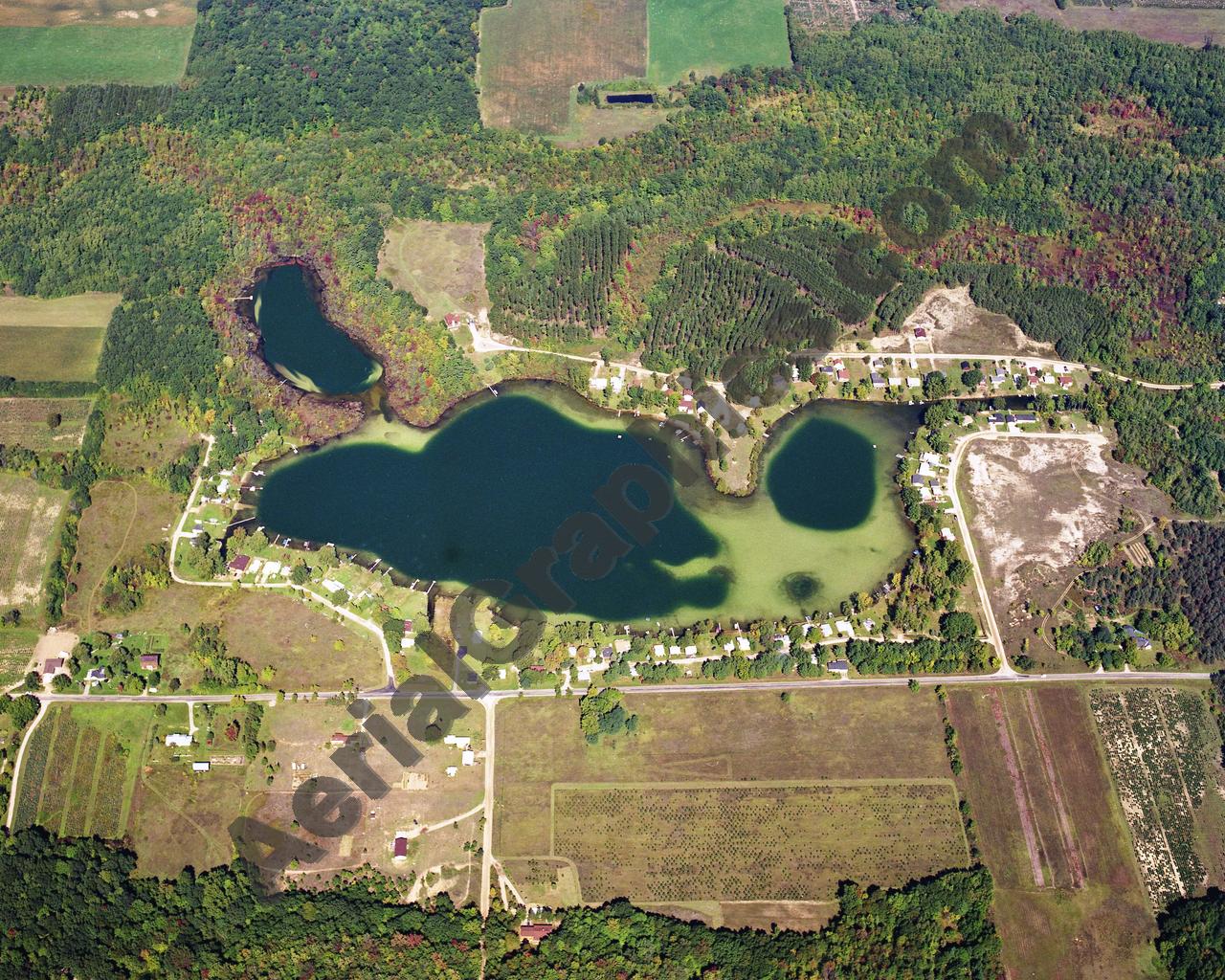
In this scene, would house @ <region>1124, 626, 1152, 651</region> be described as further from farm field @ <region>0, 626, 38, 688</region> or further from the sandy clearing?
farm field @ <region>0, 626, 38, 688</region>

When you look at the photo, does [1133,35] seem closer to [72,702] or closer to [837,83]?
[837,83]

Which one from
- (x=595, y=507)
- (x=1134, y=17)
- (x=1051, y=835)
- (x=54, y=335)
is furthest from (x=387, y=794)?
(x=1134, y=17)

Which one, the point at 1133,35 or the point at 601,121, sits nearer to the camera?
the point at 601,121

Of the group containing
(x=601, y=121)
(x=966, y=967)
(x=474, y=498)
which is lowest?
(x=966, y=967)

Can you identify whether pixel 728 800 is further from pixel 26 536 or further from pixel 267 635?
pixel 26 536

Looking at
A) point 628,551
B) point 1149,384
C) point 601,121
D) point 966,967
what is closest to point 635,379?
point 628,551

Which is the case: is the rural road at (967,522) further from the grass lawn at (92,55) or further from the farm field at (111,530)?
the grass lawn at (92,55)
